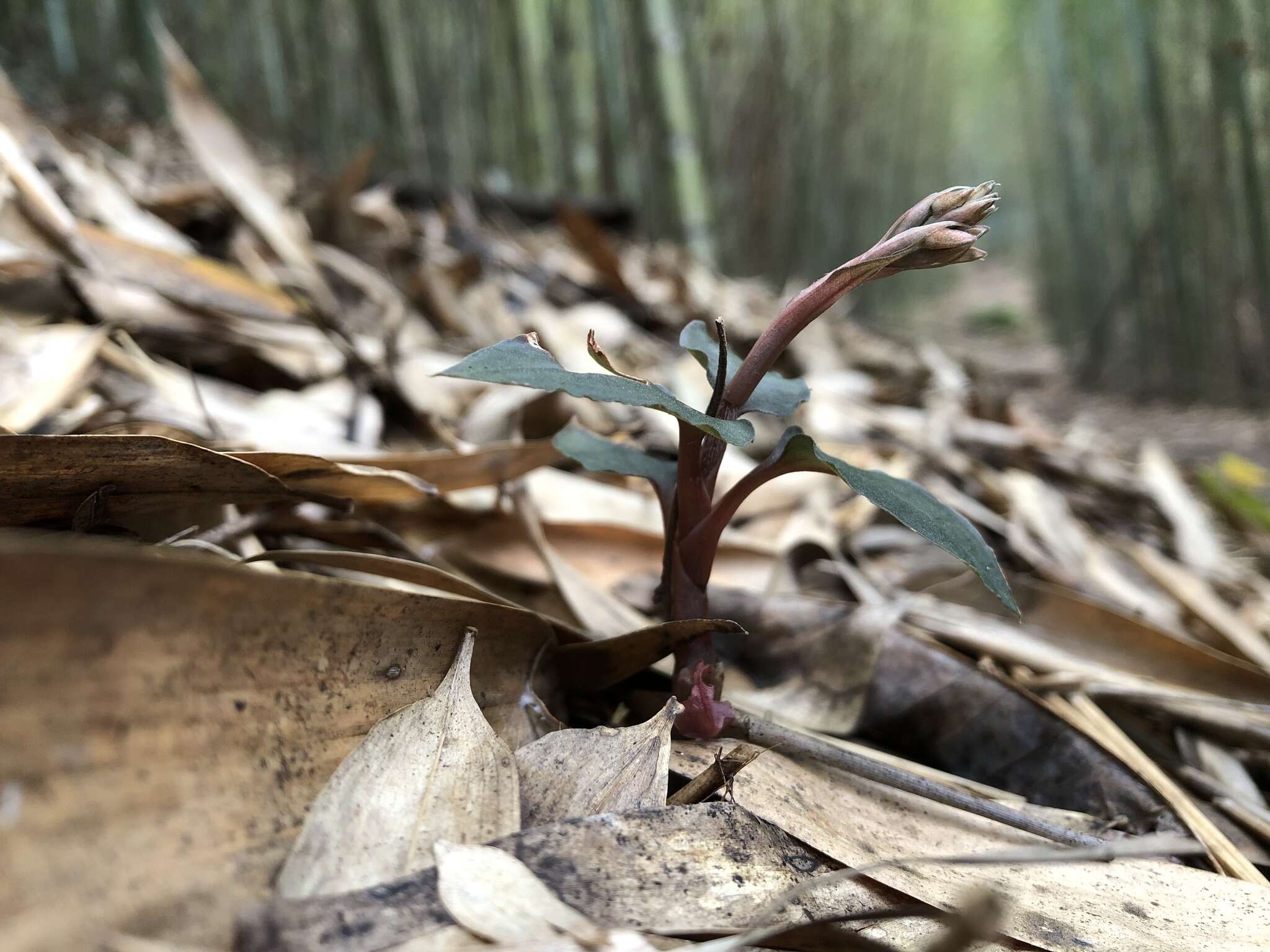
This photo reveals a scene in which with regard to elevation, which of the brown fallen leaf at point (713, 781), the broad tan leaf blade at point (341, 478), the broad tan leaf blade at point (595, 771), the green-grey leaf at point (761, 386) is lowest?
the brown fallen leaf at point (713, 781)

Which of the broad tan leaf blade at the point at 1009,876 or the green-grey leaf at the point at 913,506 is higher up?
the green-grey leaf at the point at 913,506

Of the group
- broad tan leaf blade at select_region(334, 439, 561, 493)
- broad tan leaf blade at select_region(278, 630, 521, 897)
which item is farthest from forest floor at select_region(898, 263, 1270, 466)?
broad tan leaf blade at select_region(278, 630, 521, 897)

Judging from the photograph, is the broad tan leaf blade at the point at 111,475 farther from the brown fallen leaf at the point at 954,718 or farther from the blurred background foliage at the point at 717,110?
the blurred background foliage at the point at 717,110

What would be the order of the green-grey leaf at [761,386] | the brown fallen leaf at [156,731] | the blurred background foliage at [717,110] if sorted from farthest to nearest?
1. the blurred background foliage at [717,110]
2. the green-grey leaf at [761,386]
3. the brown fallen leaf at [156,731]

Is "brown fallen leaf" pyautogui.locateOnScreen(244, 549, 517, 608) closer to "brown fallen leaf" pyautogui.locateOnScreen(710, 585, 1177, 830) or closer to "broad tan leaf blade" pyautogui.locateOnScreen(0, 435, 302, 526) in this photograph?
"broad tan leaf blade" pyautogui.locateOnScreen(0, 435, 302, 526)

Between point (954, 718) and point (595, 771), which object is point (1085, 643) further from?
point (595, 771)

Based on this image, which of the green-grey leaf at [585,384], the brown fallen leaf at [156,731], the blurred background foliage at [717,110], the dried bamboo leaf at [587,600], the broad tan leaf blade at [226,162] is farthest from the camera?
the blurred background foliage at [717,110]

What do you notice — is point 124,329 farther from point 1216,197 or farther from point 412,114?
point 1216,197

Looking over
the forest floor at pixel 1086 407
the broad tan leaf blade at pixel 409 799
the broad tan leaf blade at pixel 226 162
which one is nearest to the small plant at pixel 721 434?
the broad tan leaf blade at pixel 409 799
